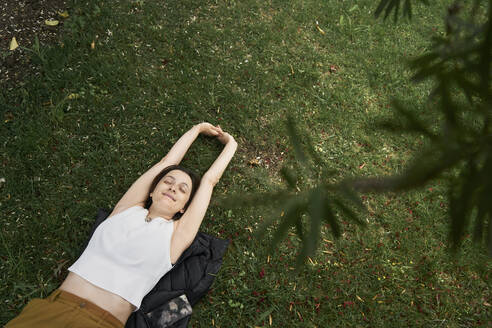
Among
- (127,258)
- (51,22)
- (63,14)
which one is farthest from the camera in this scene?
(63,14)

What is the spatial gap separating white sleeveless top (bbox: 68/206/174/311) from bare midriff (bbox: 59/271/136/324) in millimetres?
48

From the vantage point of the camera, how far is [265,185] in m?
3.88

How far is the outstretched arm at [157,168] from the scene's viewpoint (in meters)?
3.26

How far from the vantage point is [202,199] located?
129 inches

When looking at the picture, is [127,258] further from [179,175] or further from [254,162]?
[254,162]

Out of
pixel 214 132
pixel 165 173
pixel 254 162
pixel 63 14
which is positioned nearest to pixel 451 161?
pixel 165 173

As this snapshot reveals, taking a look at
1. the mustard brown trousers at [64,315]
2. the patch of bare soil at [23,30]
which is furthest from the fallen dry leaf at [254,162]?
the patch of bare soil at [23,30]

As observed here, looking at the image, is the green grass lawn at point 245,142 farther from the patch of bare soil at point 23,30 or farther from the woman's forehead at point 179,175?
the woman's forehead at point 179,175

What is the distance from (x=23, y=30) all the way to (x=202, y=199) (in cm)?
355

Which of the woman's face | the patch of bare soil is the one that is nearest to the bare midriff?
the woman's face

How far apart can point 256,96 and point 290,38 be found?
1.29 m

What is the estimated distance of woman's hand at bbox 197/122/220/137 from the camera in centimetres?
393

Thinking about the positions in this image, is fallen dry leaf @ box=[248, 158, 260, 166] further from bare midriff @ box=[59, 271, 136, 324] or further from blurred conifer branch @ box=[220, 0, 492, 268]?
blurred conifer branch @ box=[220, 0, 492, 268]

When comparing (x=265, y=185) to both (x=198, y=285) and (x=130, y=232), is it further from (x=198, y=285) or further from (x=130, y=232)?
(x=130, y=232)
